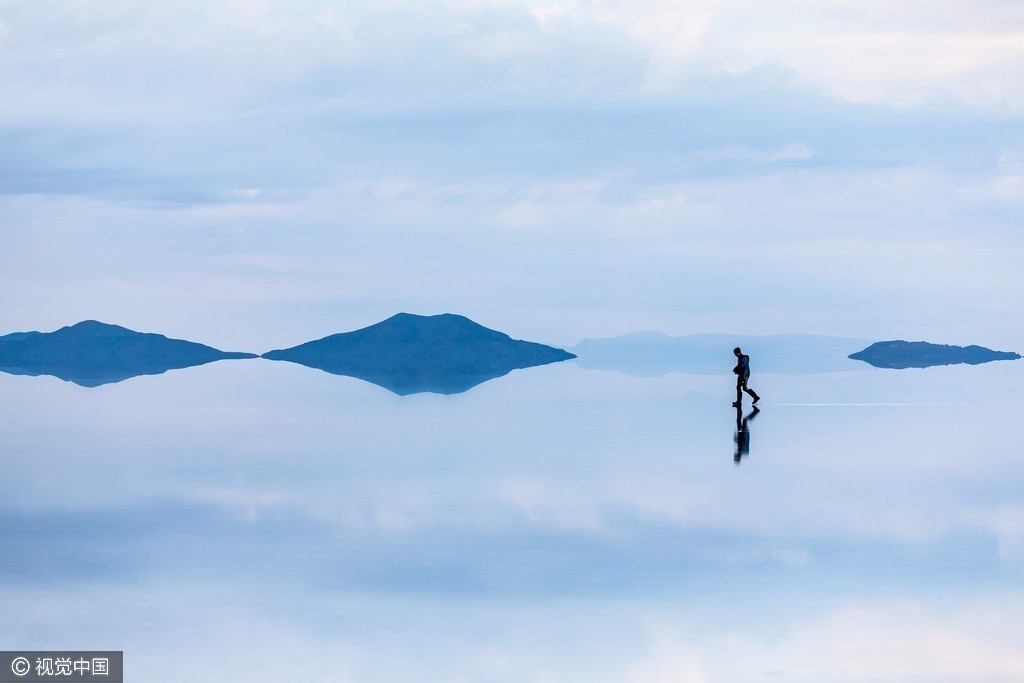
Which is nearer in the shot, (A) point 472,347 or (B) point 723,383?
(B) point 723,383

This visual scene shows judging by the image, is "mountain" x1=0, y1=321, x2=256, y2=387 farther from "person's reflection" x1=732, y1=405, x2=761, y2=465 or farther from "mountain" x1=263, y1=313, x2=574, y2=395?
"person's reflection" x1=732, y1=405, x2=761, y2=465

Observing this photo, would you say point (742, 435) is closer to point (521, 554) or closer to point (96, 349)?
point (521, 554)

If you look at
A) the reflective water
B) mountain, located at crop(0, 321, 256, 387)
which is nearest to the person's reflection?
the reflective water

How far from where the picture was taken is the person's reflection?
18.9 metres

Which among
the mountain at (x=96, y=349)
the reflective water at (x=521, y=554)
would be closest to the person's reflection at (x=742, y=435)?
the reflective water at (x=521, y=554)

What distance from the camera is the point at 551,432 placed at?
22.9 m

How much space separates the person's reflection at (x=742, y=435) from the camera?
18.9 meters

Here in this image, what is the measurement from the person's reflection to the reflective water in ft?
0.88

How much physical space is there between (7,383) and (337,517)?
40.6 metres

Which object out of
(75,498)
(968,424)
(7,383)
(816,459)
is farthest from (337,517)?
(7,383)

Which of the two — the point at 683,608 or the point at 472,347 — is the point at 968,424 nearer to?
the point at 683,608

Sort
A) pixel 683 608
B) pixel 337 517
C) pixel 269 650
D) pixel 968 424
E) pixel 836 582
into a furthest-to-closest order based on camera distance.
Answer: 1. pixel 968 424
2. pixel 337 517
3. pixel 836 582
4. pixel 683 608
5. pixel 269 650

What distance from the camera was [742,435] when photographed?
72.4ft

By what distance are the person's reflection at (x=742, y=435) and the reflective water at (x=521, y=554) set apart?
0.88ft
